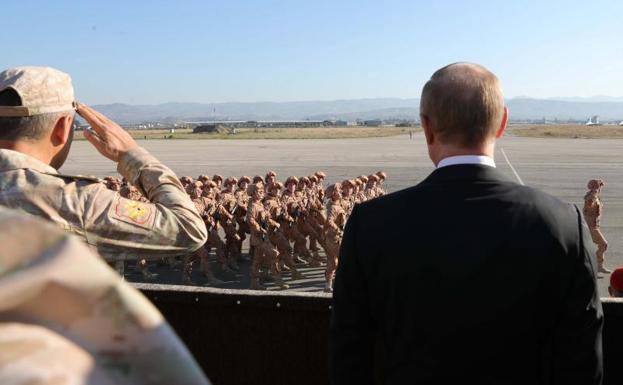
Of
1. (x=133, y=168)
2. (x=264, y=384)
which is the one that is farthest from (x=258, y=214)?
(x=133, y=168)

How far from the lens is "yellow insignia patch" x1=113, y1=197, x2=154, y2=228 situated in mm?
1608

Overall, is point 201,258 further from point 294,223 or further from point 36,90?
point 36,90

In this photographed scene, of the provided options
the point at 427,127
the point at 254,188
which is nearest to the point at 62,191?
the point at 427,127

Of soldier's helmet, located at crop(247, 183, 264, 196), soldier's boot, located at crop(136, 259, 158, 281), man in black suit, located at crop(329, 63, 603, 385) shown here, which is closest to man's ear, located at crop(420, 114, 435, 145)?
man in black suit, located at crop(329, 63, 603, 385)

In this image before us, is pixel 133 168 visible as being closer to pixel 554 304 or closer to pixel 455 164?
pixel 455 164

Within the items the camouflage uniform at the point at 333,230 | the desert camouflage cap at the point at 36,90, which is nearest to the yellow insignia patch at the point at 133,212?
→ the desert camouflage cap at the point at 36,90

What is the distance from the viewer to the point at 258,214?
32.3 ft

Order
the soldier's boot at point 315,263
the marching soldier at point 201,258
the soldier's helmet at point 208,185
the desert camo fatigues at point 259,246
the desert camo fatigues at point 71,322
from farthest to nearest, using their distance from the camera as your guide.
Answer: the soldier's boot at point 315,263
the soldier's helmet at point 208,185
the marching soldier at point 201,258
the desert camo fatigues at point 259,246
the desert camo fatigues at point 71,322

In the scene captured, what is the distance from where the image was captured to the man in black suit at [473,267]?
163 cm

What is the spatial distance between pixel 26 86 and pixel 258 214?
8.24 meters

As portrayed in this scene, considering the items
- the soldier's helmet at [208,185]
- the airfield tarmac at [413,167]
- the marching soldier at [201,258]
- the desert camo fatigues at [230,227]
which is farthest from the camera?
the airfield tarmac at [413,167]

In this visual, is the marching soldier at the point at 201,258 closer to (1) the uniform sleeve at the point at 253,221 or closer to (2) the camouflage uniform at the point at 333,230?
(1) the uniform sleeve at the point at 253,221

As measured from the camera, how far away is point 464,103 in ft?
5.49

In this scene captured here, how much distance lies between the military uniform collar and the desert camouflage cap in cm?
10
